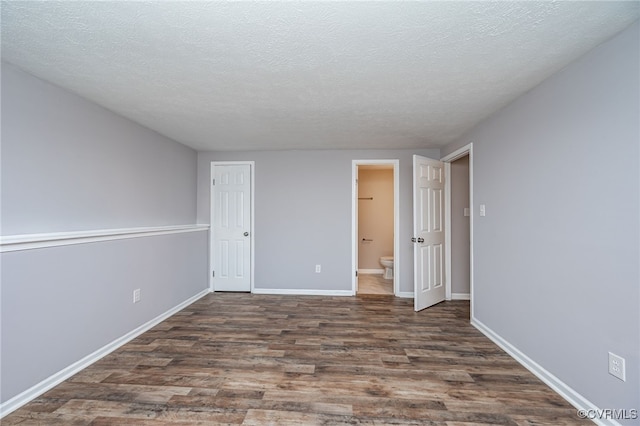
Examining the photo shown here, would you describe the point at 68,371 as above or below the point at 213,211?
below

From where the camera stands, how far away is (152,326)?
306 cm

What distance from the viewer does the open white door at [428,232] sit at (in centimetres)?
358

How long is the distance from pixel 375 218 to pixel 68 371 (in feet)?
16.8

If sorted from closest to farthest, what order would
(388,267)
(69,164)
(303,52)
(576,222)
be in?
(303,52) → (576,222) → (69,164) → (388,267)

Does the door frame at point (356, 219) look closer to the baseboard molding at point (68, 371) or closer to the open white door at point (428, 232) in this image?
the open white door at point (428, 232)

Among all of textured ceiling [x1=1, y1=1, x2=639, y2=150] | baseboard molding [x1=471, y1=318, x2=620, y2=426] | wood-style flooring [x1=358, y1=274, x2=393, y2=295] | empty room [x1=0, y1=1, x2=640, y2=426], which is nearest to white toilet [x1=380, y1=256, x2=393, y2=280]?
wood-style flooring [x1=358, y1=274, x2=393, y2=295]

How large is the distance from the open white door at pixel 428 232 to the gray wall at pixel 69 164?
328cm

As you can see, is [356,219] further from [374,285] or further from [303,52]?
[303,52]

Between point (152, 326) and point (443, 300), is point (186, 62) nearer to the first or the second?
point (152, 326)

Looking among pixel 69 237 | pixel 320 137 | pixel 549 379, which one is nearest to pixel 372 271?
pixel 320 137

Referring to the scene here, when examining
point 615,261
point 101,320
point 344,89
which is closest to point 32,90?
point 101,320

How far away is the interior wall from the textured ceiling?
10.3ft

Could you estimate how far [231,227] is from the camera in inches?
175

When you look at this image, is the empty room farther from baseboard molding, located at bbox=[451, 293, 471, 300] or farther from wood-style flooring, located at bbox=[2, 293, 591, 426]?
baseboard molding, located at bbox=[451, 293, 471, 300]
